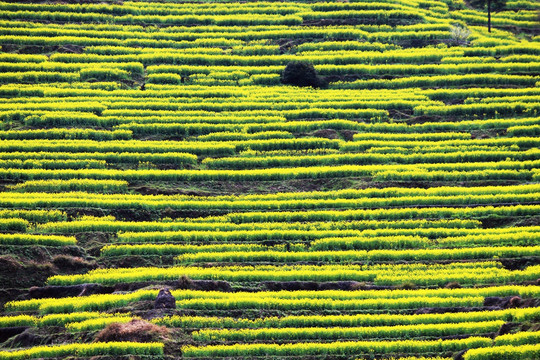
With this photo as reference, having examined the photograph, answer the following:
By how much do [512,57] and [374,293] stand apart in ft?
85.2

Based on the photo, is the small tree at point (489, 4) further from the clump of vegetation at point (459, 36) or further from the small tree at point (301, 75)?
the small tree at point (301, 75)

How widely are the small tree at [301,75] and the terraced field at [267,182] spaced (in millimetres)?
582

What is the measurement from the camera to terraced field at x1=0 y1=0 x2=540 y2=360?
71.8 ft

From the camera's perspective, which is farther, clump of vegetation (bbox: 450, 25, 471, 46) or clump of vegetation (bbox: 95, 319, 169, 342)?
clump of vegetation (bbox: 450, 25, 471, 46)

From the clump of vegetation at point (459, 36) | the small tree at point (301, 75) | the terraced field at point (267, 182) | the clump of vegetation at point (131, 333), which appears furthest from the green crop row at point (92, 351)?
the clump of vegetation at point (459, 36)

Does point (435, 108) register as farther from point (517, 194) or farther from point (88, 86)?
point (88, 86)

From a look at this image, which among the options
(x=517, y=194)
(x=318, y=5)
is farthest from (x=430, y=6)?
(x=517, y=194)

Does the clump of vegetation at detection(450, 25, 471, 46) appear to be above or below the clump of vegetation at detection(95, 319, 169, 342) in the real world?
above

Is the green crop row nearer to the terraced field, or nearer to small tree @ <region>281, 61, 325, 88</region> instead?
the terraced field

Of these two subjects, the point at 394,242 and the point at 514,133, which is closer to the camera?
the point at 394,242

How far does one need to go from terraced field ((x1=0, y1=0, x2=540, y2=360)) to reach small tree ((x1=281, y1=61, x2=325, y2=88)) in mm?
582

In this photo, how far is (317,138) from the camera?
1398 inches

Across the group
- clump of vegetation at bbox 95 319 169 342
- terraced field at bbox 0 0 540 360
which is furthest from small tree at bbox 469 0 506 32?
clump of vegetation at bbox 95 319 169 342

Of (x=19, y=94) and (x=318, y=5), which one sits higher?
(x=318, y=5)
